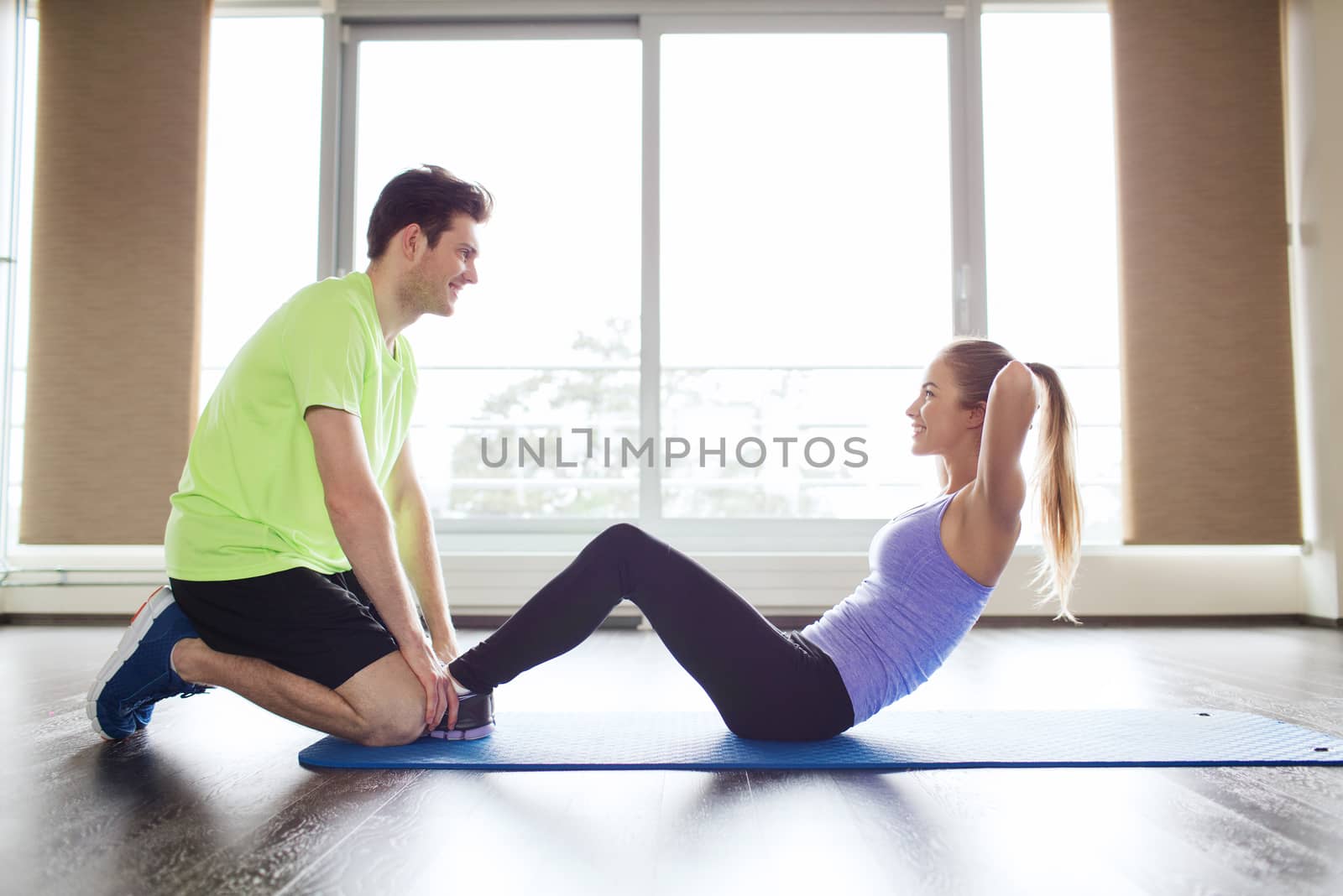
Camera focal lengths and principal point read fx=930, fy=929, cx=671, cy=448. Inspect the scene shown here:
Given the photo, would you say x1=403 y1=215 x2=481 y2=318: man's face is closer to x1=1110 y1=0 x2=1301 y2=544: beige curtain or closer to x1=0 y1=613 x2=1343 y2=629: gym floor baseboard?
x1=0 y1=613 x2=1343 y2=629: gym floor baseboard

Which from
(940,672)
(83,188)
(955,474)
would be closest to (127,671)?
(955,474)

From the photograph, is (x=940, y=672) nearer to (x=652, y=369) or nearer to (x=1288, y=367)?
(x=652, y=369)

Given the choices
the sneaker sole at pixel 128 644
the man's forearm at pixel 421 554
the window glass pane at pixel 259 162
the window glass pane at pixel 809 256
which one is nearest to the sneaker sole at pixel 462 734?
the man's forearm at pixel 421 554

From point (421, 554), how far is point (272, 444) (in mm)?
429

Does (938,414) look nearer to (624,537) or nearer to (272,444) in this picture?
(624,537)

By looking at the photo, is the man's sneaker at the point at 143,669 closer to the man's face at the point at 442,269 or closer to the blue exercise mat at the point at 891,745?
the blue exercise mat at the point at 891,745

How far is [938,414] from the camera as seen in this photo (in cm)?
166

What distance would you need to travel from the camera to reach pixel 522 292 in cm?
670

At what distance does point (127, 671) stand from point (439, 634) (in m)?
0.54

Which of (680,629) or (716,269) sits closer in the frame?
(680,629)

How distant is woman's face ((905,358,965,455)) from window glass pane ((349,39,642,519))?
4203mm

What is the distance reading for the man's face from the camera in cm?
178

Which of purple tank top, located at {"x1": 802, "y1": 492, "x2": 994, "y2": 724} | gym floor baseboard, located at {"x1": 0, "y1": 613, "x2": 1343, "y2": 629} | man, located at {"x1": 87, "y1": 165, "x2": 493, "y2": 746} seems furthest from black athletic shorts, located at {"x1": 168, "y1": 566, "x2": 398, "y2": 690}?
gym floor baseboard, located at {"x1": 0, "y1": 613, "x2": 1343, "y2": 629}

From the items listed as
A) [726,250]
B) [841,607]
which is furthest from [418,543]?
[726,250]
